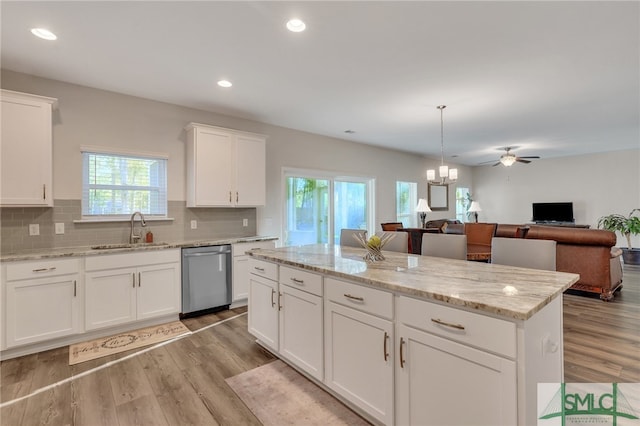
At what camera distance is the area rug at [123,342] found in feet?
9.21

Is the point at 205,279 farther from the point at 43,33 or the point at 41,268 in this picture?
the point at 43,33

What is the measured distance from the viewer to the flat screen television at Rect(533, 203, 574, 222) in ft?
27.2

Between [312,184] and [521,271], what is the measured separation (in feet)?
13.5

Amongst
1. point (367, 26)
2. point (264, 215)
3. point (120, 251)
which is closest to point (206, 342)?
point (120, 251)

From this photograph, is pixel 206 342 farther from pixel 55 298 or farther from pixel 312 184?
pixel 312 184

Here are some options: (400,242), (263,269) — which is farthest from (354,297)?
(400,242)

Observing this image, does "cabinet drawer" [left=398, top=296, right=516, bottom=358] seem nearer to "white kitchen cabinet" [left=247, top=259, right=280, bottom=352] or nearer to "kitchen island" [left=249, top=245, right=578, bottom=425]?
"kitchen island" [left=249, top=245, right=578, bottom=425]

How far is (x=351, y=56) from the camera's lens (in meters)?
2.80

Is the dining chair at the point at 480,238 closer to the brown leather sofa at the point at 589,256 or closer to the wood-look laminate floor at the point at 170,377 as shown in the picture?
the brown leather sofa at the point at 589,256

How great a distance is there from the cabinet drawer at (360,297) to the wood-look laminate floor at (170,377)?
931 mm

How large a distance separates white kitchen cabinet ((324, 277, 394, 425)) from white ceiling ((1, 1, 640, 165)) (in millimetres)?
1943

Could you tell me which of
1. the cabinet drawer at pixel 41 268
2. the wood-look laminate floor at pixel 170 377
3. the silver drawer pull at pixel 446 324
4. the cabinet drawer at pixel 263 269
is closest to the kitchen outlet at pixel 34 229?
the cabinet drawer at pixel 41 268

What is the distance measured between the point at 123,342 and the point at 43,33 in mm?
2804

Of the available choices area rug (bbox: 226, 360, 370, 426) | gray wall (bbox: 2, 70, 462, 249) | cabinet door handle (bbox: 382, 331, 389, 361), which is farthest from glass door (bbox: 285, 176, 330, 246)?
cabinet door handle (bbox: 382, 331, 389, 361)
